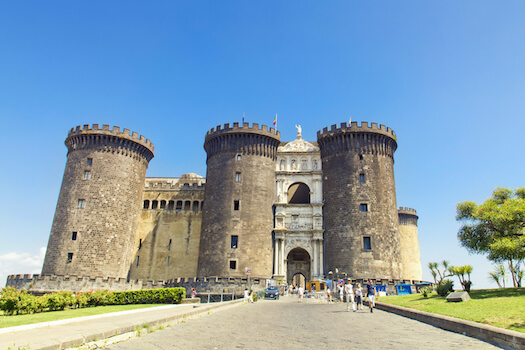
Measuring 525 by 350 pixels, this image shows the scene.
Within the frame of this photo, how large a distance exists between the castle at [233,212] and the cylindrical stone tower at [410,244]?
11.7 m

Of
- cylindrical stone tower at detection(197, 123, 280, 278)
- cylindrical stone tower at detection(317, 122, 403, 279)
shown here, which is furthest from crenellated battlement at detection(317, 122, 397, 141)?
cylindrical stone tower at detection(197, 123, 280, 278)

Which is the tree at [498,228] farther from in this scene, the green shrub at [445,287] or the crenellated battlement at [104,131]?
the crenellated battlement at [104,131]

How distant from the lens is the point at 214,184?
42.6 meters

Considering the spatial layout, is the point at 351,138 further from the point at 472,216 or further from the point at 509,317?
the point at 509,317

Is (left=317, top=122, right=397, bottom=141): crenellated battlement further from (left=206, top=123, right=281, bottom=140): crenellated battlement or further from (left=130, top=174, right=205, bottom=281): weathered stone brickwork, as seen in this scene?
(left=130, top=174, right=205, bottom=281): weathered stone brickwork

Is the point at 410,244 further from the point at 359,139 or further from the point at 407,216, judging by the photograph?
the point at 359,139

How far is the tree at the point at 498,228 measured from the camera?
21984mm

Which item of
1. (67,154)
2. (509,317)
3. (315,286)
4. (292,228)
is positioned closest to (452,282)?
(509,317)

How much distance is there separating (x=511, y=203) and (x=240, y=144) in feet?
87.3

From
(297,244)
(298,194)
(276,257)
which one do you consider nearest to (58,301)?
(276,257)

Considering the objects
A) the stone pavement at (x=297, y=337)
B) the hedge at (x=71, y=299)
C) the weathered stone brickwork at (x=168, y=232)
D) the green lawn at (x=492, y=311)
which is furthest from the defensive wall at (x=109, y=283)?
the stone pavement at (x=297, y=337)

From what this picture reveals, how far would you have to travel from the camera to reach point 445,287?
2217 centimetres

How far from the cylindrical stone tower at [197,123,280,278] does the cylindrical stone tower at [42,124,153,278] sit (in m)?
7.85

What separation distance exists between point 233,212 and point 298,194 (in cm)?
1200
